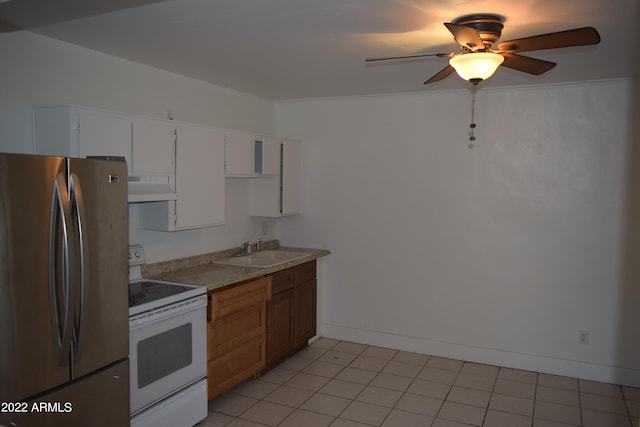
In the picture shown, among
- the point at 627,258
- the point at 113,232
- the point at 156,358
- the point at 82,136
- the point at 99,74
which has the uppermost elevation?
Answer: the point at 99,74

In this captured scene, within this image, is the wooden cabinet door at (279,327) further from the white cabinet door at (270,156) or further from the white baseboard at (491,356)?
the white cabinet door at (270,156)

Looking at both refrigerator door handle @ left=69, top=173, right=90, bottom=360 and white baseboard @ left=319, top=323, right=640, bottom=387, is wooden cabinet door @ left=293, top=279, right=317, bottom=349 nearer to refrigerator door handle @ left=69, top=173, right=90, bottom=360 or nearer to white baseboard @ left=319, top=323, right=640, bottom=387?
white baseboard @ left=319, top=323, right=640, bottom=387

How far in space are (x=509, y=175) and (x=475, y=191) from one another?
31cm

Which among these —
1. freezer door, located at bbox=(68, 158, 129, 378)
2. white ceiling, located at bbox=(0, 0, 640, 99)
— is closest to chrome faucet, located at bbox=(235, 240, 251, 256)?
white ceiling, located at bbox=(0, 0, 640, 99)

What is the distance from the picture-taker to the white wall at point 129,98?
279 cm

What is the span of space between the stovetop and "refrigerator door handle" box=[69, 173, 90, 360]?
447 mm

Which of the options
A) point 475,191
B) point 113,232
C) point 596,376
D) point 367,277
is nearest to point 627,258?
point 596,376

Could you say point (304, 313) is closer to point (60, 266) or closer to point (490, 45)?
point (60, 266)

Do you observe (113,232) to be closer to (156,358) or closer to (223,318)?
(156,358)

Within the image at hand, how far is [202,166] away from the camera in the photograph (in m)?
3.66

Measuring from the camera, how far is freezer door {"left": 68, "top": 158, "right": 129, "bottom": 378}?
7.38 ft

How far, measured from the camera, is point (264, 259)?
4.60 m

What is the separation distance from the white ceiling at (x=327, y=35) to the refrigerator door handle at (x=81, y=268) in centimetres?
89

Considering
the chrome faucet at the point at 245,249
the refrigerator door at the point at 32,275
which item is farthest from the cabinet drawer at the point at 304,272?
the refrigerator door at the point at 32,275
